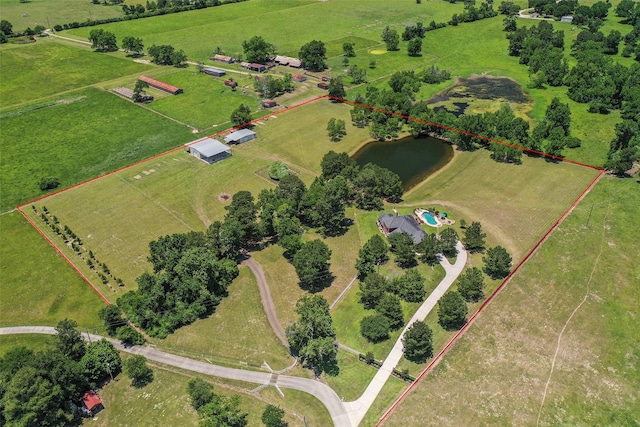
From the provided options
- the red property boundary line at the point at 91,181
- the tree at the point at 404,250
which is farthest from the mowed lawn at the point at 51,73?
the tree at the point at 404,250

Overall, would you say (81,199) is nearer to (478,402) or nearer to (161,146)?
(161,146)

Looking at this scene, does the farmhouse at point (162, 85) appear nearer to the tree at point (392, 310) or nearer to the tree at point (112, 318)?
the tree at point (112, 318)

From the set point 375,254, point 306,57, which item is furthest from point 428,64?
point 375,254

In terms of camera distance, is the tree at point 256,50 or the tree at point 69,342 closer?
the tree at point 69,342

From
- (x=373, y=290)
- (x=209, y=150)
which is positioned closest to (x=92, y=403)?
(x=373, y=290)

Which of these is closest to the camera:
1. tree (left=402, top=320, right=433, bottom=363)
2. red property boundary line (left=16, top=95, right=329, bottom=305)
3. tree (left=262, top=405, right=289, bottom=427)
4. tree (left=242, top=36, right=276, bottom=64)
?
tree (left=262, top=405, right=289, bottom=427)

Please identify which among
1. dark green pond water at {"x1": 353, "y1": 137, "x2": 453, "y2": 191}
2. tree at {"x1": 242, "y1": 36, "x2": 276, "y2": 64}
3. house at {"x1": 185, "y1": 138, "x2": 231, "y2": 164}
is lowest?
dark green pond water at {"x1": 353, "y1": 137, "x2": 453, "y2": 191}

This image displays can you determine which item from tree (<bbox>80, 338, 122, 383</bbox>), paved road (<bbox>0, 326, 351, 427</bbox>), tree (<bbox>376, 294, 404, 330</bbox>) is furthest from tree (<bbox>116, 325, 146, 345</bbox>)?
tree (<bbox>376, 294, 404, 330</bbox>)

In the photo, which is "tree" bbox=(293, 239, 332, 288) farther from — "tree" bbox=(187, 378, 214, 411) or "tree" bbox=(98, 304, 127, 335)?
"tree" bbox=(98, 304, 127, 335)
